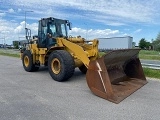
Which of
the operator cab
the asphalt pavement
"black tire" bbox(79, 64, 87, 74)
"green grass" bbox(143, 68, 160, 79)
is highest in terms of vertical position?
the operator cab

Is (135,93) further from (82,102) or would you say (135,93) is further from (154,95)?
(82,102)

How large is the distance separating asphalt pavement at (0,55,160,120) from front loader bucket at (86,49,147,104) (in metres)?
0.22

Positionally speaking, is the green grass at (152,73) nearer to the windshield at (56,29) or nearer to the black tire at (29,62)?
the windshield at (56,29)

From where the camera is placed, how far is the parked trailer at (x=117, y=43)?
32.7 metres

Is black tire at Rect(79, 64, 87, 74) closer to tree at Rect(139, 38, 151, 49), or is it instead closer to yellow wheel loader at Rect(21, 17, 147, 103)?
yellow wheel loader at Rect(21, 17, 147, 103)

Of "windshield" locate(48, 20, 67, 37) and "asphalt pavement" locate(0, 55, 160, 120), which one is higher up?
"windshield" locate(48, 20, 67, 37)

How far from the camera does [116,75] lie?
785 cm

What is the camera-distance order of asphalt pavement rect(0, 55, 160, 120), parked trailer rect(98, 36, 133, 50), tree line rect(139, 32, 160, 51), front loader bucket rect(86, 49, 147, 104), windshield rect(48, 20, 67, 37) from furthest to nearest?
tree line rect(139, 32, 160, 51), parked trailer rect(98, 36, 133, 50), windshield rect(48, 20, 67, 37), front loader bucket rect(86, 49, 147, 104), asphalt pavement rect(0, 55, 160, 120)

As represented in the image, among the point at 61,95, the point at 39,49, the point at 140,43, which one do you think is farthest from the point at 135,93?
the point at 140,43

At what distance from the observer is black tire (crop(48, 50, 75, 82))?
26.6ft

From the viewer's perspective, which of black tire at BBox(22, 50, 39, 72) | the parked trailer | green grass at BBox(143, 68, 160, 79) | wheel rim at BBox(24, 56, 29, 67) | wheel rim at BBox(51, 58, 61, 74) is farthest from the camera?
the parked trailer

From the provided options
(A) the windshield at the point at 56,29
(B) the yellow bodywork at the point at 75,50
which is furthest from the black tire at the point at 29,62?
(A) the windshield at the point at 56,29

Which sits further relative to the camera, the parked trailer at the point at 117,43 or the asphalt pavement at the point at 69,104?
the parked trailer at the point at 117,43

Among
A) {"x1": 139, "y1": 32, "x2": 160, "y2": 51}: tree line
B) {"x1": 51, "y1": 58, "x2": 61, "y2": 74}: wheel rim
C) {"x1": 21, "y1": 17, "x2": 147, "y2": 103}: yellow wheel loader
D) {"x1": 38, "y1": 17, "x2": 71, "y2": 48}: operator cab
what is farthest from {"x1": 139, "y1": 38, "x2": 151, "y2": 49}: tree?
{"x1": 51, "y1": 58, "x2": 61, "y2": 74}: wheel rim
